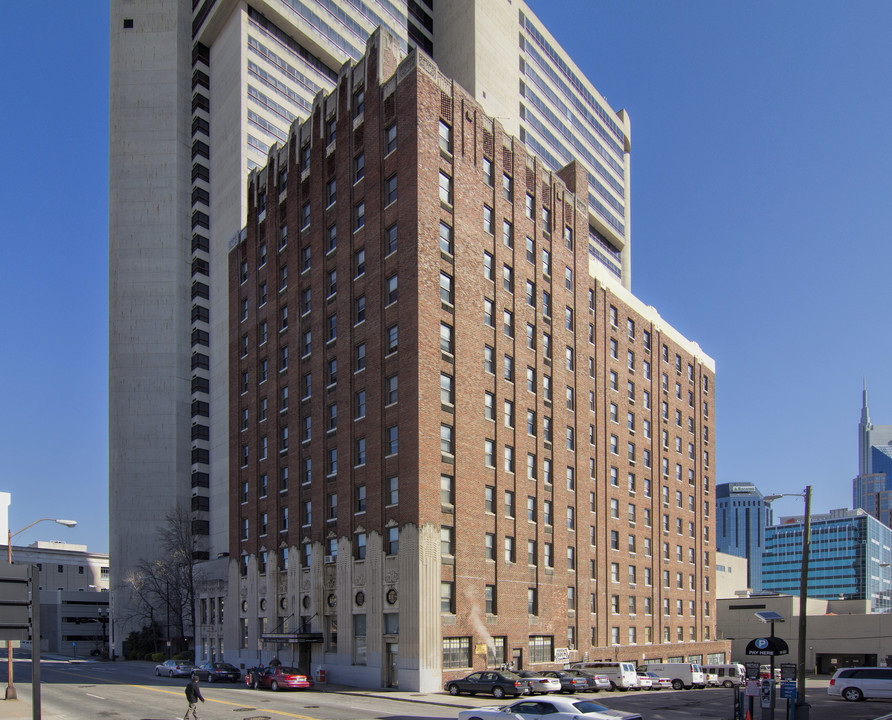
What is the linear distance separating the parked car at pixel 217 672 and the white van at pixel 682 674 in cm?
2752

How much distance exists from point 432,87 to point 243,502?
119 feet

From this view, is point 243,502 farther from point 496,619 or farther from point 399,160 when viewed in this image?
point 399,160

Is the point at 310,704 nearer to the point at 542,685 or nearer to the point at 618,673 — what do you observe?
the point at 542,685

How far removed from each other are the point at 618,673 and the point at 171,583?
55.9 meters

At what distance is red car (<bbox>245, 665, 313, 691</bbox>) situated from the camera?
4462cm

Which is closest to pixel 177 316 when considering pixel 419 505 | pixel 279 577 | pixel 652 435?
pixel 279 577

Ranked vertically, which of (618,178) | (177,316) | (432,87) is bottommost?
(177,316)

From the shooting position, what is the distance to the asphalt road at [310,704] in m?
32.3

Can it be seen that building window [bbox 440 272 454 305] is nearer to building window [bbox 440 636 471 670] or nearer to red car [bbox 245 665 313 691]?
building window [bbox 440 636 471 670]

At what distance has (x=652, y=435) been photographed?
256 ft

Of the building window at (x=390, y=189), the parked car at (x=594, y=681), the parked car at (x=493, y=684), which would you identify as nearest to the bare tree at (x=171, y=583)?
the parked car at (x=493, y=684)

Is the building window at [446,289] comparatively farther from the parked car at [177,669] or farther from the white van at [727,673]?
the white van at [727,673]

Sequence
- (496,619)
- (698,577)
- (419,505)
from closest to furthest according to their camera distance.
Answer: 1. (419,505)
2. (496,619)
3. (698,577)

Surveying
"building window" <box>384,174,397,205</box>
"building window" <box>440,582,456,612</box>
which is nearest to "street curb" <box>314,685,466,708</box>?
"building window" <box>440,582,456,612</box>
